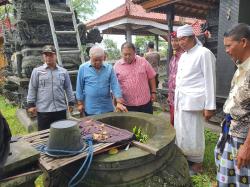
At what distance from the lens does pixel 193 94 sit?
3.19 meters

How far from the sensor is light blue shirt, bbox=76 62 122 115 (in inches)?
145

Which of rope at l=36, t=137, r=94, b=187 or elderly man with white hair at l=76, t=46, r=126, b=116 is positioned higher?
elderly man with white hair at l=76, t=46, r=126, b=116

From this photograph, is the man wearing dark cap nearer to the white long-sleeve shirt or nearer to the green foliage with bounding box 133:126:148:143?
the green foliage with bounding box 133:126:148:143

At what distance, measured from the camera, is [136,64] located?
4.03 m

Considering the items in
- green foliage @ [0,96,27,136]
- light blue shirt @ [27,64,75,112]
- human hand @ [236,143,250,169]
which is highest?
light blue shirt @ [27,64,75,112]

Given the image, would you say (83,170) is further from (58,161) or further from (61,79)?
(61,79)

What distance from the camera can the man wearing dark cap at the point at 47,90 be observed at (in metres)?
3.79

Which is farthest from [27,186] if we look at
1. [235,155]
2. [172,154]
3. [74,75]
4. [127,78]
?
[74,75]

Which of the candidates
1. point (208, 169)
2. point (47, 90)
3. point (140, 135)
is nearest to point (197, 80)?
point (140, 135)

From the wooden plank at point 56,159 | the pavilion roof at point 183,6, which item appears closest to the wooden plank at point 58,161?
the wooden plank at point 56,159

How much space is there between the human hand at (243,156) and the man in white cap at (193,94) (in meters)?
1.12

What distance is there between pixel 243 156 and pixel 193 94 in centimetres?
135

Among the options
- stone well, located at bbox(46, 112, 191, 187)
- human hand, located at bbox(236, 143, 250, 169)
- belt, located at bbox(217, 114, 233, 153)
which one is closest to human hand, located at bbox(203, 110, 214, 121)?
stone well, located at bbox(46, 112, 191, 187)

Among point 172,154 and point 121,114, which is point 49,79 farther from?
point 172,154
